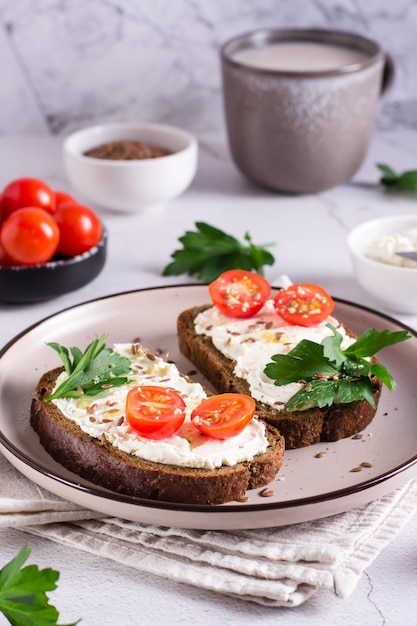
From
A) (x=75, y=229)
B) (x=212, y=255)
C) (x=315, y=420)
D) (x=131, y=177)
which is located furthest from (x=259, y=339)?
(x=131, y=177)

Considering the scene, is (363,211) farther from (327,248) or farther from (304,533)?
(304,533)

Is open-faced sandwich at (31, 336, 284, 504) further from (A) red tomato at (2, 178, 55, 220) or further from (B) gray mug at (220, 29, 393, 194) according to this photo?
(B) gray mug at (220, 29, 393, 194)

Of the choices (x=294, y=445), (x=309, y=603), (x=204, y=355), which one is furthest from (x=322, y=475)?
(x=204, y=355)

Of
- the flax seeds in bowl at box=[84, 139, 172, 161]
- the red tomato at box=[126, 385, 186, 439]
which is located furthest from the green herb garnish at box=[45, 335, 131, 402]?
the flax seeds in bowl at box=[84, 139, 172, 161]

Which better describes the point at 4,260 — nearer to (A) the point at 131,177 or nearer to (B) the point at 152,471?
(A) the point at 131,177

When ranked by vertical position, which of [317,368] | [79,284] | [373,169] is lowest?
[373,169]

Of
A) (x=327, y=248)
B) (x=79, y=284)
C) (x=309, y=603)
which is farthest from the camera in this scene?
(x=327, y=248)
